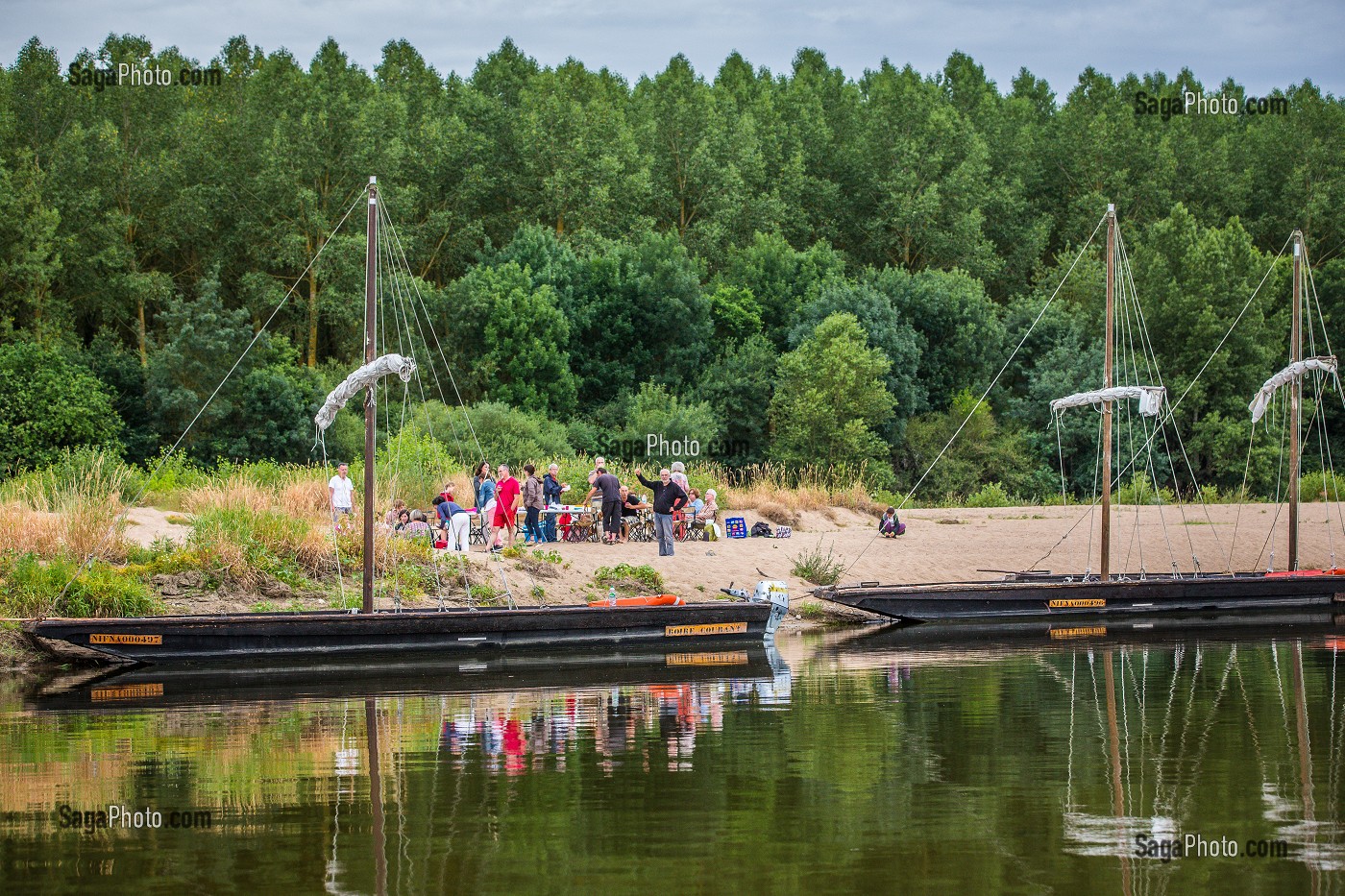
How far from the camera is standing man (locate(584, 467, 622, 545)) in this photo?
30109mm

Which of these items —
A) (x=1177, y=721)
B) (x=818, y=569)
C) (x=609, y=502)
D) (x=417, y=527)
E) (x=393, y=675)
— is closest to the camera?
(x=1177, y=721)

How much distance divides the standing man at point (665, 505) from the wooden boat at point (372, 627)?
3.74 metres

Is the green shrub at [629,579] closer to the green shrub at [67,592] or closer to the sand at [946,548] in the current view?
the sand at [946,548]

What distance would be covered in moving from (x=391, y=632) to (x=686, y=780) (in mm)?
10357

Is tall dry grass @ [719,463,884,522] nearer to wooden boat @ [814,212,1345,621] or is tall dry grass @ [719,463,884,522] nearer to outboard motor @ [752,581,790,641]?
wooden boat @ [814,212,1345,621]

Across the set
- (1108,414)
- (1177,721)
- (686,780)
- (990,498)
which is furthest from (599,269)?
(686,780)

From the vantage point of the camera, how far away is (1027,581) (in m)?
29.8

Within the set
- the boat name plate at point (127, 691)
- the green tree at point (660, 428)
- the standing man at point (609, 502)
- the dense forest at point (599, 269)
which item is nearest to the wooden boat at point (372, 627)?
the boat name plate at point (127, 691)

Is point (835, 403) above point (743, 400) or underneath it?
underneath

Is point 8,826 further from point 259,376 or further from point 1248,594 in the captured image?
point 259,376

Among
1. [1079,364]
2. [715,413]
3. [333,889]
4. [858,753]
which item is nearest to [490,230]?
[715,413]

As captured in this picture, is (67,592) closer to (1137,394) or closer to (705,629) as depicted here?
(705,629)

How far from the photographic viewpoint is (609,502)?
30.6m

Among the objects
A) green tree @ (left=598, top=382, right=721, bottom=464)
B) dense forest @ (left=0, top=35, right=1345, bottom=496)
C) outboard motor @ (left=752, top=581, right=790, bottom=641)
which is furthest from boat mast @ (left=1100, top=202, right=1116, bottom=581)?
green tree @ (left=598, top=382, right=721, bottom=464)
